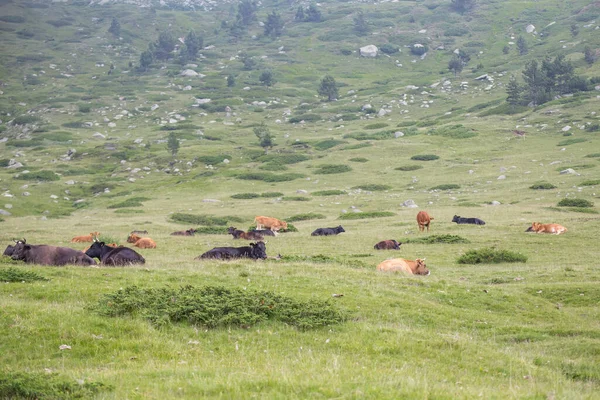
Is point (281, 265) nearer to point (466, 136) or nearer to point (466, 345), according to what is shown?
point (466, 345)

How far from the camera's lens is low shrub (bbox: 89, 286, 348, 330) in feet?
38.7

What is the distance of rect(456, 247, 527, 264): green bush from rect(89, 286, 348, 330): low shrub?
496 inches


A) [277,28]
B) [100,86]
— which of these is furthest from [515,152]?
[277,28]

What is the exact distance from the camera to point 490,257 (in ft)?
78.6

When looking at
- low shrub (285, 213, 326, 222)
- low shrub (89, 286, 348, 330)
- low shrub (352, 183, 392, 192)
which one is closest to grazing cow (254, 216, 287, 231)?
low shrub (285, 213, 326, 222)

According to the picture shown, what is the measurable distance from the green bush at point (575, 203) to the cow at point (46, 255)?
104 feet

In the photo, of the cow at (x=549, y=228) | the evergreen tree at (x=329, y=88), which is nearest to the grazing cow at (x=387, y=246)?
the cow at (x=549, y=228)

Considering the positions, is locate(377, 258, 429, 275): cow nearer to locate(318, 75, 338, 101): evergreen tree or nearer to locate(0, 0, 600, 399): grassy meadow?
locate(0, 0, 600, 399): grassy meadow

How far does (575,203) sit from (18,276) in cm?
3506

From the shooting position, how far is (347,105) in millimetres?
112688

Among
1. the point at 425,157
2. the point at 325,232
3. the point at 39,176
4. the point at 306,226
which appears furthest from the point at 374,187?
the point at 39,176

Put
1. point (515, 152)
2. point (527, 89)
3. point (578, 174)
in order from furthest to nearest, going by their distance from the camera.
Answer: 1. point (527, 89)
2. point (515, 152)
3. point (578, 174)

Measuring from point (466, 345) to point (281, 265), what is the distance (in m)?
9.75

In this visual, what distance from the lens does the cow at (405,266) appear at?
2056cm
